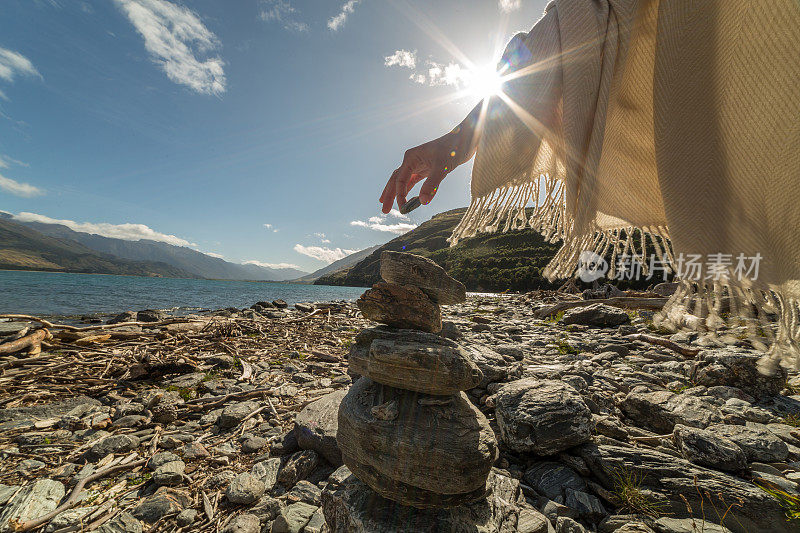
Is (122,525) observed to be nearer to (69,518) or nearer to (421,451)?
(69,518)

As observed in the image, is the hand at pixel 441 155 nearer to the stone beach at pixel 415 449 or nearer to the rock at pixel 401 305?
the stone beach at pixel 415 449

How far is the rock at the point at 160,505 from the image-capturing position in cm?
239

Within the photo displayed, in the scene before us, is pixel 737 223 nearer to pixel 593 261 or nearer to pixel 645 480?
pixel 593 261

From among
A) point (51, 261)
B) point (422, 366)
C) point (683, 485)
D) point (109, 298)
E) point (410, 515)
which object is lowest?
point (51, 261)

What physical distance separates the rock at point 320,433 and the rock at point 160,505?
110cm

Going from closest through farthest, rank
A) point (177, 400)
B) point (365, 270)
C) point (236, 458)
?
point (236, 458) < point (177, 400) < point (365, 270)

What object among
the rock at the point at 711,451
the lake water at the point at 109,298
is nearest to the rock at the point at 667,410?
the rock at the point at 711,451

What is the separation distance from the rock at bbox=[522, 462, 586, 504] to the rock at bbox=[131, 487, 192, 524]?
10.7 feet

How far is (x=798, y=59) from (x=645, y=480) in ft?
10.2

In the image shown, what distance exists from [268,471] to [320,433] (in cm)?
61

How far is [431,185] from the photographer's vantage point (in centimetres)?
216

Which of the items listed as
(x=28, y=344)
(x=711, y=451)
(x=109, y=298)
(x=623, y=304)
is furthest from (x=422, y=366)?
(x=109, y=298)

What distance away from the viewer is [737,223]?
4.96ft

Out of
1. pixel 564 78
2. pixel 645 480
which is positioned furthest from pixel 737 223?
pixel 645 480
